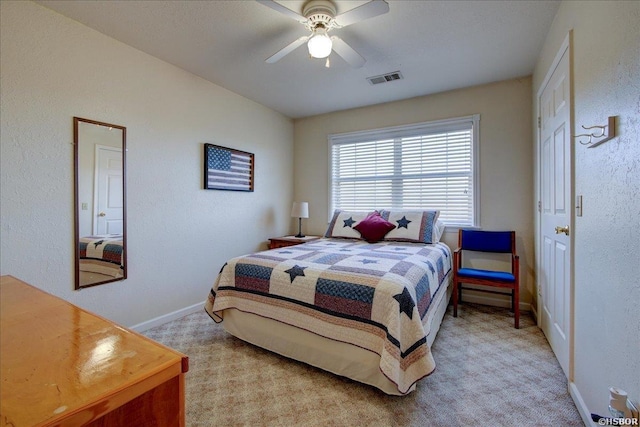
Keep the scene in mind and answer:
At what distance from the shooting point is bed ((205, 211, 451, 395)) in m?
1.59

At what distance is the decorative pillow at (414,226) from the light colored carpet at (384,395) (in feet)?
3.44

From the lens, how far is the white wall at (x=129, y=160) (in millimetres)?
1901

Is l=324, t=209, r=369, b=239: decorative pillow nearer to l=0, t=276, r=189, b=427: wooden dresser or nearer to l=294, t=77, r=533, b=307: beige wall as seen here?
l=294, t=77, r=533, b=307: beige wall

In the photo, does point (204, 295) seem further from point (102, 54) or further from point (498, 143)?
point (498, 143)

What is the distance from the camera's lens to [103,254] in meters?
2.32

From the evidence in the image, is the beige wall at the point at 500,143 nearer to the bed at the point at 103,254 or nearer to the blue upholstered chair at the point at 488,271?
the blue upholstered chair at the point at 488,271

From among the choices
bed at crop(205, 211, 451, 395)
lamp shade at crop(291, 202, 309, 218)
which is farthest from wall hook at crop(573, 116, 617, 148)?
lamp shade at crop(291, 202, 309, 218)

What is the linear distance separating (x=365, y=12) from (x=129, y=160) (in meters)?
2.16

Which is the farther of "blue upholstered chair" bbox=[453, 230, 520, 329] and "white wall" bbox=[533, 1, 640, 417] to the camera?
"blue upholstered chair" bbox=[453, 230, 520, 329]

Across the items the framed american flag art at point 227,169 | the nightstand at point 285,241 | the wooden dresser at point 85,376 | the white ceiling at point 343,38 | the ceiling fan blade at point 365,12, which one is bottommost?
the nightstand at point 285,241

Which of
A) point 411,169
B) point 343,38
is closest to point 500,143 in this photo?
point 411,169

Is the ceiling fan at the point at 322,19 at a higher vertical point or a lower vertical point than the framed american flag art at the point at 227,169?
higher

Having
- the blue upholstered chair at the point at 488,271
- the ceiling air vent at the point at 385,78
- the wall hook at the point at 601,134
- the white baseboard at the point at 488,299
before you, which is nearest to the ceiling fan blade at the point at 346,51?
the ceiling air vent at the point at 385,78

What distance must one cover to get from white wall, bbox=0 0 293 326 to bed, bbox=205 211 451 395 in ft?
2.62
